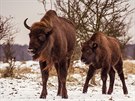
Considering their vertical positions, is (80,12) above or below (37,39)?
above

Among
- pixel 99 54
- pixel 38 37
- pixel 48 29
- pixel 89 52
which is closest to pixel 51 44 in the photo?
pixel 48 29

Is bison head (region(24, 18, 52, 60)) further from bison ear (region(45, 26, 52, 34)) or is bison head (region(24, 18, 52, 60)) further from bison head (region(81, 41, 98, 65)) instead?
bison head (region(81, 41, 98, 65))

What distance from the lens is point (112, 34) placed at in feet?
64.1

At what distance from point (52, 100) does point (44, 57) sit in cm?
114

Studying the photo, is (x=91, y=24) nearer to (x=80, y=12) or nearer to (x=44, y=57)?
(x=80, y=12)

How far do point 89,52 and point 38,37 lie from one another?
3364 millimetres

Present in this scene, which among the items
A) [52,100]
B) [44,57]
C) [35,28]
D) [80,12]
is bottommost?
[52,100]

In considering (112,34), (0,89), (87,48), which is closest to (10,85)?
(0,89)

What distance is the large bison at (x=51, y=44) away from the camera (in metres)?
10.8

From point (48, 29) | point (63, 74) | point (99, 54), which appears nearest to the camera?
point (48, 29)

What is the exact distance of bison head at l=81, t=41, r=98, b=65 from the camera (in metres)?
13.7

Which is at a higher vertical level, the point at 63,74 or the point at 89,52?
the point at 89,52

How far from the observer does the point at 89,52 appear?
45.3ft

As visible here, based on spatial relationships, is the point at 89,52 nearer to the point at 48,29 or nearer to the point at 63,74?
the point at 63,74
